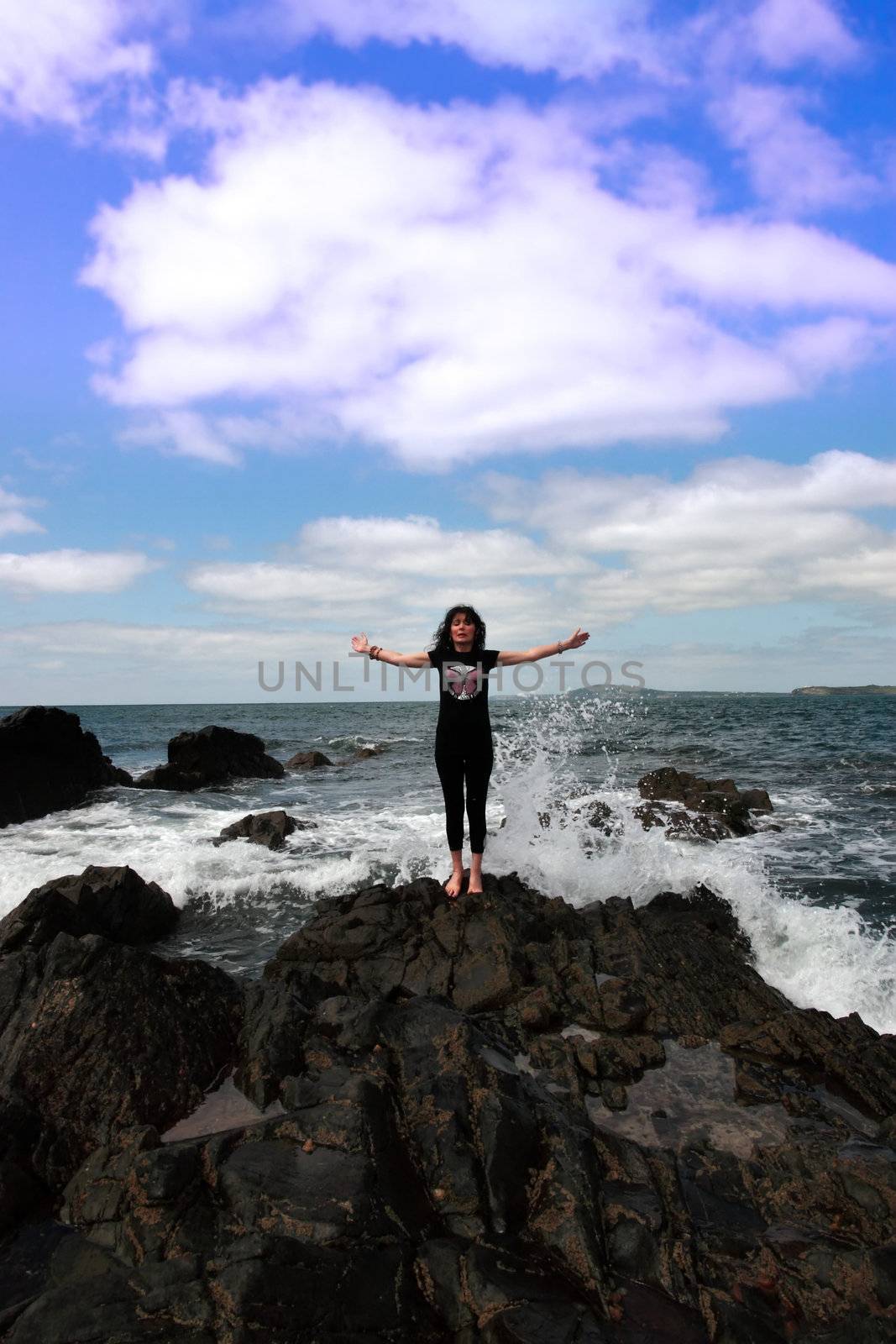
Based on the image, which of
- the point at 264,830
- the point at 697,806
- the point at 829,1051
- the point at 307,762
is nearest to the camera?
the point at 829,1051

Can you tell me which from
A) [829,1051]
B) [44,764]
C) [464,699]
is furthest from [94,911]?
[44,764]

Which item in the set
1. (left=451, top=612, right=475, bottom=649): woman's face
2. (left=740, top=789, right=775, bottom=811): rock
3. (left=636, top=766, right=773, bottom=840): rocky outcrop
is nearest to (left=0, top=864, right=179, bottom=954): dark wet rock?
(left=451, top=612, right=475, bottom=649): woman's face

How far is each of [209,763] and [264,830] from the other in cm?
1083

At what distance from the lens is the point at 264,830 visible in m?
12.0

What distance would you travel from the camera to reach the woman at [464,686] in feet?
21.2

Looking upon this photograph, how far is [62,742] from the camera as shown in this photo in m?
18.3

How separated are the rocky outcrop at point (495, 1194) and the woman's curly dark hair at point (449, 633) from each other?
308cm

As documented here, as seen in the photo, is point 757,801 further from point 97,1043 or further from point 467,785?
point 97,1043

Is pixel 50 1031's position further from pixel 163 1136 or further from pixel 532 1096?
pixel 532 1096

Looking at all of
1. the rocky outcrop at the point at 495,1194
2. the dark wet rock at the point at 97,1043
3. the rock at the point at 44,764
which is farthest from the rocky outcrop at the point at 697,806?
the rock at the point at 44,764

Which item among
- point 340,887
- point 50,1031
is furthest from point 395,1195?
point 340,887

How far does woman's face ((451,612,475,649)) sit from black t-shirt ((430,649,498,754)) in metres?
0.11

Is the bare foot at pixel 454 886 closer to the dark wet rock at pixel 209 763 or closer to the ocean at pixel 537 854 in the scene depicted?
the ocean at pixel 537 854

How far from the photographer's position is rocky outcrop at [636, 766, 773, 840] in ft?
41.5
